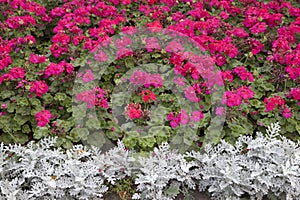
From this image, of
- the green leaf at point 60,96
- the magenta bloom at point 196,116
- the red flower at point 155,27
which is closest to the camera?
the magenta bloom at point 196,116

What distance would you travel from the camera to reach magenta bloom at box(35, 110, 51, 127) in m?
4.09

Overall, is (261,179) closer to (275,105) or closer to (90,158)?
(275,105)

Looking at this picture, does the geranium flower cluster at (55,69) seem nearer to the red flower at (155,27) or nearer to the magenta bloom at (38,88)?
Result: the magenta bloom at (38,88)

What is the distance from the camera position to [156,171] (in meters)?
3.88

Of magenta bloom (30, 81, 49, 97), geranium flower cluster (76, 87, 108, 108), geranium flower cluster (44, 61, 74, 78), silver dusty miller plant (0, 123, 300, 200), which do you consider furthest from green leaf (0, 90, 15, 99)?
geranium flower cluster (76, 87, 108, 108)

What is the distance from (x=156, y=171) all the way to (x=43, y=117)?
1140 millimetres

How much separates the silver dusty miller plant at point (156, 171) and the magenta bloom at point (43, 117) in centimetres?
15

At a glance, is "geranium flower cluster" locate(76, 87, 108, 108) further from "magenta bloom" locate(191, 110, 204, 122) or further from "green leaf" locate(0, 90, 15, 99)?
"magenta bloom" locate(191, 110, 204, 122)

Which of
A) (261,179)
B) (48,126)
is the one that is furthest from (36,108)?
(261,179)

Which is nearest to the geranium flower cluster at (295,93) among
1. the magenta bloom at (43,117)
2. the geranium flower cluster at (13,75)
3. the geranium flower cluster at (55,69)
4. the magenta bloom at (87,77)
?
the magenta bloom at (87,77)

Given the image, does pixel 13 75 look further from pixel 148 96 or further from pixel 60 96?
pixel 148 96

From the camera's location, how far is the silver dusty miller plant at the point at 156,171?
3.80m

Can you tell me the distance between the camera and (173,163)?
4.00 m

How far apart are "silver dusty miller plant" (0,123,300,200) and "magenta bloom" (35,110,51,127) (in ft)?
0.50
